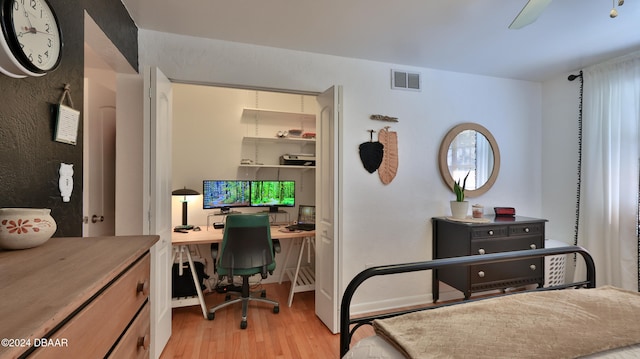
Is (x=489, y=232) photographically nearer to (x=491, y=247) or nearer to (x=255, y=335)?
(x=491, y=247)

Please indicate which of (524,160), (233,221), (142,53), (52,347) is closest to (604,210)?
(524,160)

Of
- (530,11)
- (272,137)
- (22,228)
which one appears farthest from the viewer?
(272,137)

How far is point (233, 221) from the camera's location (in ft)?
8.04

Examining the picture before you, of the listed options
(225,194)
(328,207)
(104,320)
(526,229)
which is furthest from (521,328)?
(225,194)

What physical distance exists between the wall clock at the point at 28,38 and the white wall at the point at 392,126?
4.11ft

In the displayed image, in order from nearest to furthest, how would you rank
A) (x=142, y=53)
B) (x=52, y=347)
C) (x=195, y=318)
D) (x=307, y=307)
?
1. (x=52, y=347)
2. (x=142, y=53)
3. (x=195, y=318)
4. (x=307, y=307)

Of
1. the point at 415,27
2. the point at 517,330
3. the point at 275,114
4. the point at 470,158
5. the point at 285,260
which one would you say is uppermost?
the point at 415,27

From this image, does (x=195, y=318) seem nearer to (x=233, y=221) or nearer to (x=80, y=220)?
(x=233, y=221)

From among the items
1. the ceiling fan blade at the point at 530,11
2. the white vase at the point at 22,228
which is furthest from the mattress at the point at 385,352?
the ceiling fan blade at the point at 530,11

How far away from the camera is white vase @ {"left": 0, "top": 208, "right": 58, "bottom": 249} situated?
2.48 feet

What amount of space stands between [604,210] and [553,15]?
1.87m

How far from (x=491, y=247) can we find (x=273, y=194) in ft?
7.29

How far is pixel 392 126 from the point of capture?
110 inches

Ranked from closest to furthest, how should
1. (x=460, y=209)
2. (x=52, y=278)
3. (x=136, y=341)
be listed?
(x=52, y=278)
(x=136, y=341)
(x=460, y=209)
